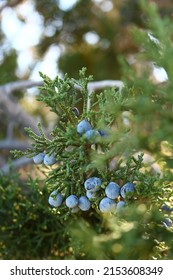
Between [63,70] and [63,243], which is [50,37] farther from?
[63,243]

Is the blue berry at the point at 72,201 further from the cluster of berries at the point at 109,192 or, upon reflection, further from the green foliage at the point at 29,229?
the green foliage at the point at 29,229

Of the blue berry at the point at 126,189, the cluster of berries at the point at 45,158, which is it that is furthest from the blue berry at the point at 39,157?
the blue berry at the point at 126,189

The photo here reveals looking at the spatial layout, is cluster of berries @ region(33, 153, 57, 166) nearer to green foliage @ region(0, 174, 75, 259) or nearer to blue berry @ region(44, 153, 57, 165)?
blue berry @ region(44, 153, 57, 165)

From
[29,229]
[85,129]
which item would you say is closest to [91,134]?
[85,129]

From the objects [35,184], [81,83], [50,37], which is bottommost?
[50,37]

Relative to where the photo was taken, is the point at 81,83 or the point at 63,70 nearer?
the point at 81,83

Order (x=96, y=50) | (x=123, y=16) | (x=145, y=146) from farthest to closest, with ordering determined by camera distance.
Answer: (x=96, y=50) < (x=123, y=16) < (x=145, y=146)

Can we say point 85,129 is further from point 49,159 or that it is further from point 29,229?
point 29,229

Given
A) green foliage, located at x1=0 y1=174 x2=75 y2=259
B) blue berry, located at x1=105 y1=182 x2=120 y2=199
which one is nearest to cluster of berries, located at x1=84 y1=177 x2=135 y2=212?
blue berry, located at x1=105 y1=182 x2=120 y2=199
